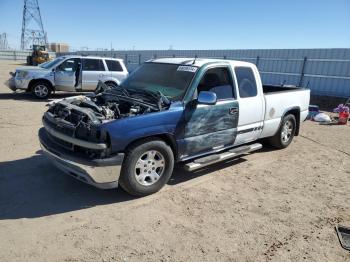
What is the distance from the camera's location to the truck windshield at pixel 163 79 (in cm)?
495

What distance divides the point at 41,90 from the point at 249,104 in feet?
30.6

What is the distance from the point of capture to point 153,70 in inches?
222

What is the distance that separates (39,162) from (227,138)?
10.7ft

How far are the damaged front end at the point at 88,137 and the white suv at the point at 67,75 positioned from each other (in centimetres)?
803

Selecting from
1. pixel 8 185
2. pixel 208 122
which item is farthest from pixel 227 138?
pixel 8 185

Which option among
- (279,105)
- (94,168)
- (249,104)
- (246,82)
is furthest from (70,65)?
(94,168)

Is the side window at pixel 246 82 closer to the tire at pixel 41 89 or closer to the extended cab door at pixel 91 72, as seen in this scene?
the extended cab door at pixel 91 72

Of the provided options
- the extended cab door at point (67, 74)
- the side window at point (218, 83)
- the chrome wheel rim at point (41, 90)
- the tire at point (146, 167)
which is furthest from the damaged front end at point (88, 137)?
the chrome wheel rim at point (41, 90)

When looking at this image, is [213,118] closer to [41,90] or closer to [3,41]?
[41,90]

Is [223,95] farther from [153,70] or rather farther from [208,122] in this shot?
[153,70]

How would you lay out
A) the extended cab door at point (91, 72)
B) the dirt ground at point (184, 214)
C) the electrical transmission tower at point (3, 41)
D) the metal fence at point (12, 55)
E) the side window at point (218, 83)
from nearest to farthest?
the dirt ground at point (184, 214) < the side window at point (218, 83) < the extended cab door at point (91, 72) < the metal fence at point (12, 55) < the electrical transmission tower at point (3, 41)

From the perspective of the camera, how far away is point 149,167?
4.47 metres

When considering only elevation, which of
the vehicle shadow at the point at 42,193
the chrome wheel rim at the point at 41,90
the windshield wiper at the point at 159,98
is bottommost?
the vehicle shadow at the point at 42,193

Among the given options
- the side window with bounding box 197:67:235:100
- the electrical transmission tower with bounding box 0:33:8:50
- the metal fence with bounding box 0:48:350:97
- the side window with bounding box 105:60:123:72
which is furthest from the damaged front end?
the electrical transmission tower with bounding box 0:33:8:50
